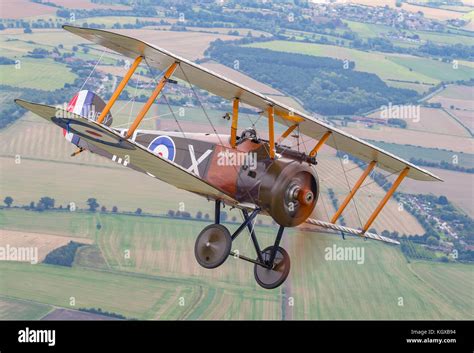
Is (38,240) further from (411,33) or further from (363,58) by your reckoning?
(411,33)

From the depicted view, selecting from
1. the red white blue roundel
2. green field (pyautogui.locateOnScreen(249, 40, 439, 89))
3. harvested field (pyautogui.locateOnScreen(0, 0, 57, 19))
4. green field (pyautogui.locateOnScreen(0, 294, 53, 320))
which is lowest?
green field (pyautogui.locateOnScreen(0, 294, 53, 320))

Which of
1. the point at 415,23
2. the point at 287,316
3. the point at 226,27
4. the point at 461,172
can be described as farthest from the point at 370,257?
the point at 415,23

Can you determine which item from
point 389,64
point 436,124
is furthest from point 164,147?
point 389,64

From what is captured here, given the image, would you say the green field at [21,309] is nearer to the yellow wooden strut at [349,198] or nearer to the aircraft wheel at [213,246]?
the yellow wooden strut at [349,198]

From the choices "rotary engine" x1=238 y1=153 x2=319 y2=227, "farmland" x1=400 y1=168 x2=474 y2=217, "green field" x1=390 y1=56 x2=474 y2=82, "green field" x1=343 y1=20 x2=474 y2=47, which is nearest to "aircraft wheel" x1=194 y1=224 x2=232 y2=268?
"rotary engine" x1=238 y1=153 x2=319 y2=227

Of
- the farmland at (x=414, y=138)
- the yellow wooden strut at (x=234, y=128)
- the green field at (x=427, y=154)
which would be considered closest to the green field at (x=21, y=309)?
the yellow wooden strut at (x=234, y=128)

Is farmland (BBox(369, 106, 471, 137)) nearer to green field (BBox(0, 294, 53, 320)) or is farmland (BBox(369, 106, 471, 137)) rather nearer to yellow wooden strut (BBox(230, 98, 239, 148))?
green field (BBox(0, 294, 53, 320))
